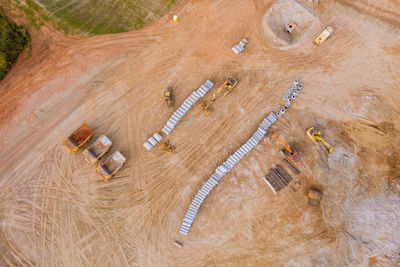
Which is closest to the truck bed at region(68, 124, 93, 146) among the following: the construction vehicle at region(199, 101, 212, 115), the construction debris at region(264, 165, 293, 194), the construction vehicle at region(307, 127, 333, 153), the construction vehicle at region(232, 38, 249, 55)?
the construction vehicle at region(199, 101, 212, 115)

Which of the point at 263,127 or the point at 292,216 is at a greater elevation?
the point at 263,127

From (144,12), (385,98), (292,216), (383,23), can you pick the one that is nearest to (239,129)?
(292,216)

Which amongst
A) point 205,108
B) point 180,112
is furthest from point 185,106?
point 205,108

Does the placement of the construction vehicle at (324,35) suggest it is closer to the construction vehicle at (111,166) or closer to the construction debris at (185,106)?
the construction debris at (185,106)

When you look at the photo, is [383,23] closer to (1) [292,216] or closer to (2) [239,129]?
(2) [239,129]

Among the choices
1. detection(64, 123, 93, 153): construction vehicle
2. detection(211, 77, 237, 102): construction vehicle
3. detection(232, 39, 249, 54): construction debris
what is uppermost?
detection(232, 39, 249, 54): construction debris

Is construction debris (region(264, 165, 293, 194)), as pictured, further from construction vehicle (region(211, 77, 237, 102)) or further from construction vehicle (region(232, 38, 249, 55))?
construction vehicle (region(232, 38, 249, 55))

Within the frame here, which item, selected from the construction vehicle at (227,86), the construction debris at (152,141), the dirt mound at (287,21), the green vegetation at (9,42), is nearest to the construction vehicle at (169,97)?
the construction debris at (152,141)
